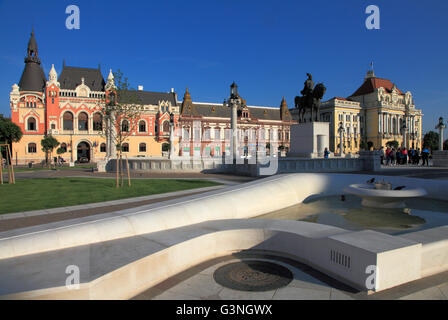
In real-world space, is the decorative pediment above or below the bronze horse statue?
above

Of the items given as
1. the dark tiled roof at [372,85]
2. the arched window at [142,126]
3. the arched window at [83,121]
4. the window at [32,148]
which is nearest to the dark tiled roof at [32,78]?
the arched window at [83,121]

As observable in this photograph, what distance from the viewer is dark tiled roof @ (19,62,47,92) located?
58.9 metres

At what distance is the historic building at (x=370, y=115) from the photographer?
79.6 metres

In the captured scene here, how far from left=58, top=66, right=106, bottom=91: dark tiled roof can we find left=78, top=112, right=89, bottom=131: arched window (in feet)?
20.3

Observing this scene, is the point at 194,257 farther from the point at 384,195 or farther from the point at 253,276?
the point at 384,195

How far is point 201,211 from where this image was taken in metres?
7.06

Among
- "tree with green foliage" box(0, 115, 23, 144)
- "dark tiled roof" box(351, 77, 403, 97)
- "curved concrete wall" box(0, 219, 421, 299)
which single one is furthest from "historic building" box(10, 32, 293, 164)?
"curved concrete wall" box(0, 219, 421, 299)

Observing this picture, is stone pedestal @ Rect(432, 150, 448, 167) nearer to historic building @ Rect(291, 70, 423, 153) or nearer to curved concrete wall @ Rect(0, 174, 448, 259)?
curved concrete wall @ Rect(0, 174, 448, 259)

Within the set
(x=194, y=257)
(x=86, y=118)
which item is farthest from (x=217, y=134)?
(x=194, y=257)

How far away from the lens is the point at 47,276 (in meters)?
3.84

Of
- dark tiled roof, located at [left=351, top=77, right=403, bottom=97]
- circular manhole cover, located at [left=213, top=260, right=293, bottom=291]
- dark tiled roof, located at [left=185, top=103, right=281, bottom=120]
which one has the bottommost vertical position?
circular manhole cover, located at [left=213, top=260, right=293, bottom=291]

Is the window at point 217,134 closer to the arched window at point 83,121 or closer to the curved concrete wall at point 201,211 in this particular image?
the arched window at point 83,121

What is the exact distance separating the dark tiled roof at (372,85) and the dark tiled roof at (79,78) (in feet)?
237
